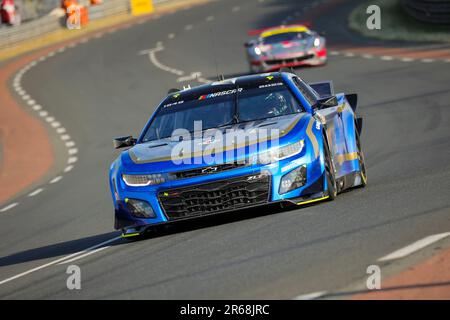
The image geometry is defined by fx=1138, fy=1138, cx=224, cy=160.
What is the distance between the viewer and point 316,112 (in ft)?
35.7

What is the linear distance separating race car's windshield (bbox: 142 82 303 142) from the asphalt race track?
1.01m

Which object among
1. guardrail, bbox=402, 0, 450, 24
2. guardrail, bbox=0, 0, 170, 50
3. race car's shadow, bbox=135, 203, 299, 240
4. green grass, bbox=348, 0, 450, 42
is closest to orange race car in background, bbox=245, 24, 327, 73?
green grass, bbox=348, 0, 450, 42

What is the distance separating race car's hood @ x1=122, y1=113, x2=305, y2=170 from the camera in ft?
32.6

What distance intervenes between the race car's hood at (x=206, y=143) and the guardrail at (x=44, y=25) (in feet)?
129

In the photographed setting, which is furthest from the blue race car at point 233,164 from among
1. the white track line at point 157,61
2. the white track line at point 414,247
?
the white track line at point 157,61

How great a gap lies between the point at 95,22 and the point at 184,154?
154ft

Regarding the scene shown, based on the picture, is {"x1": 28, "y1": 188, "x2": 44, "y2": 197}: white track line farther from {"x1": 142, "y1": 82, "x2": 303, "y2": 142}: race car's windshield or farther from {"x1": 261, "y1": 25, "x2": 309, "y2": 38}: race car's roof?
{"x1": 261, "y1": 25, "x2": 309, "y2": 38}: race car's roof

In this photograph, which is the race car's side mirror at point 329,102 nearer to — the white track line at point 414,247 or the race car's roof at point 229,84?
the race car's roof at point 229,84

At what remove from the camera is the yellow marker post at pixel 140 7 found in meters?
58.5

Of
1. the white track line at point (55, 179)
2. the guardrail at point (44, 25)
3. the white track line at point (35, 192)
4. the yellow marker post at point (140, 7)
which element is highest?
the white track line at point (35, 192)

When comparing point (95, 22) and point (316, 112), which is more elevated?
point (316, 112)

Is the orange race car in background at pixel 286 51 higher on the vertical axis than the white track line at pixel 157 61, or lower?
higher

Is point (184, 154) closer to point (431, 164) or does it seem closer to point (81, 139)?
point (431, 164)
